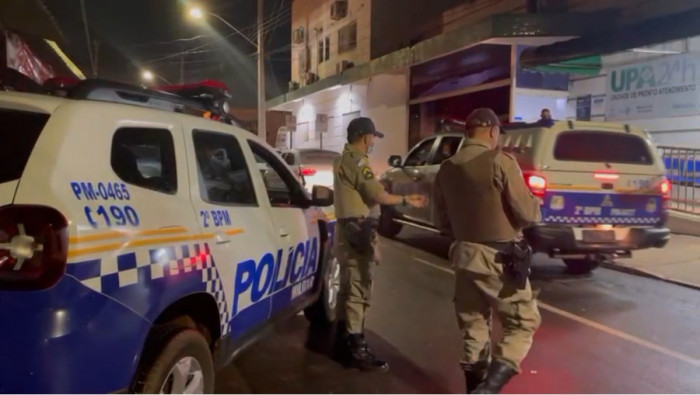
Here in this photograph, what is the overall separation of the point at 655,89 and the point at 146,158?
11.7 metres

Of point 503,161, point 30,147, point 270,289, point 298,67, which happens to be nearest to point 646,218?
point 503,161

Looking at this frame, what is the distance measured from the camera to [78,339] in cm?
229

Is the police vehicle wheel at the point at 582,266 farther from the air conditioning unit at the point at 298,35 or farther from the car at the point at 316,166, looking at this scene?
the air conditioning unit at the point at 298,35

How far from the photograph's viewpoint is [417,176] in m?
9.81

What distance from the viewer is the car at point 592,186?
6.97 meters

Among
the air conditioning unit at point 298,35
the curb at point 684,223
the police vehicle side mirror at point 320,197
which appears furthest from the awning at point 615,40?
the air conditioning unit at point 298,35

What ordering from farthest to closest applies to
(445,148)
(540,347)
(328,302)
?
(445,148), (328,302), (540,347)

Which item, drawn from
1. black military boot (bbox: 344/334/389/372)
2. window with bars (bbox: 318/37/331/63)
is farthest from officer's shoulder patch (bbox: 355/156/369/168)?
window with bars (bbox: 318/37/331/63)

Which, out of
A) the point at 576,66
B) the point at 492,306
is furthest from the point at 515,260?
the point at 576,66

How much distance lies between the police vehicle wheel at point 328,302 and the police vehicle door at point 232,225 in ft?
4.61

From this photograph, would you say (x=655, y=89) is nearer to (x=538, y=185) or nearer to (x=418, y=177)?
(x=418, y=177)

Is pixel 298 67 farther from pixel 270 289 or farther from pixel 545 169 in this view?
pixel 270 289

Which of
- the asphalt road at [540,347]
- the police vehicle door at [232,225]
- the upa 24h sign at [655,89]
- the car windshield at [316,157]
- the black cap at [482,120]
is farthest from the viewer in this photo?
the car windshield at [316,157]

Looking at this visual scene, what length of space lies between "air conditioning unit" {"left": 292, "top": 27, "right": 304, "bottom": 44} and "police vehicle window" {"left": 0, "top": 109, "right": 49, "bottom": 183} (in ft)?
100
